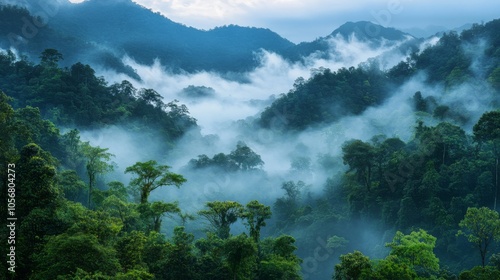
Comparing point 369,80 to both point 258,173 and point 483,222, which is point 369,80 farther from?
point 483,222

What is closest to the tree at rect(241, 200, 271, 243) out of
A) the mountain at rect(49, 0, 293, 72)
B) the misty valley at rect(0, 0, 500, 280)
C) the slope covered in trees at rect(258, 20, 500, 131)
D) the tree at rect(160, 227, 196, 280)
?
the misty valley at rect(0, 0, 500, 280)

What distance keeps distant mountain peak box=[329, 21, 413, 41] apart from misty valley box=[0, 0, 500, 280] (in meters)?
32.6

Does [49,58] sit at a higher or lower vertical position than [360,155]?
higher

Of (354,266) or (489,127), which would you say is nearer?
(354,266)

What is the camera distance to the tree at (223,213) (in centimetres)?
2552

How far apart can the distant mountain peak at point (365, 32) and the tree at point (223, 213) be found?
123 m

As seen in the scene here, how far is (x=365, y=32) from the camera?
463 feet

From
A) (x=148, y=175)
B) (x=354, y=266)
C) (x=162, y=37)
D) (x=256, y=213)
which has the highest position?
(x=162, y=37)

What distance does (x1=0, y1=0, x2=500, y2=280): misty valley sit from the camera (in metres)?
17.2

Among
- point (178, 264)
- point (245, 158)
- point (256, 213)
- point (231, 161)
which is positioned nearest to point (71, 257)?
point (178, 264)

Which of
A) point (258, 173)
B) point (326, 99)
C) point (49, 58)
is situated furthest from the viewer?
point (326, 99)

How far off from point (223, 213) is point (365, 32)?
126m

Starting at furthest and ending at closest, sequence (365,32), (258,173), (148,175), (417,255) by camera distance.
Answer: (365,32) < (258,173) < (148,175) < (417,255)

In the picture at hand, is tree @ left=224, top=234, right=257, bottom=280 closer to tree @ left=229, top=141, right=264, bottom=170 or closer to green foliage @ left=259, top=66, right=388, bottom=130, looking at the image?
tree @ left=229, top=141, right=264, bottom=170
